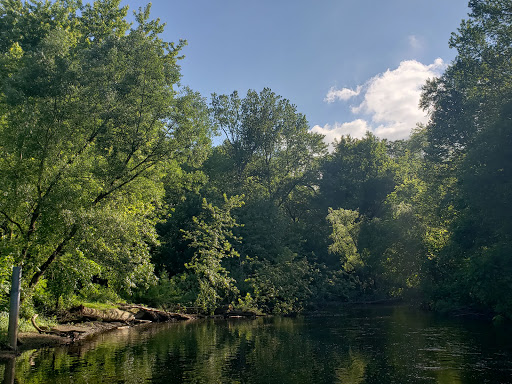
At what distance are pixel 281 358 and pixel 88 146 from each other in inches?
527

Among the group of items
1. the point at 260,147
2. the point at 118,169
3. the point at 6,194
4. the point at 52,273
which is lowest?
the point at 52,273

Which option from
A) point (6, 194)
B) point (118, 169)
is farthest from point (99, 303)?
point (6, 194)

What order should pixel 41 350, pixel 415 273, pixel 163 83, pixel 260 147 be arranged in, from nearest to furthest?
pixel 41 350 → pixel 163 83 → pixel 415 273 → pixel 260 147

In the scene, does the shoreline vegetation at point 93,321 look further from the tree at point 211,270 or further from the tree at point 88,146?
the tree at point 88,146

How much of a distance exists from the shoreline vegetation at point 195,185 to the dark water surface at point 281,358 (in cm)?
392

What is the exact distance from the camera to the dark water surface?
472 inches

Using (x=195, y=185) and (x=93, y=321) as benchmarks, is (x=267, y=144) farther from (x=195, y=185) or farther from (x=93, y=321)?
(x=93, y=321)

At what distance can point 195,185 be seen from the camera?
4244 centimetres

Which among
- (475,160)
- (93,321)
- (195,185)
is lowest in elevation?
(93,321)

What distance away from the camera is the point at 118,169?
2078 cm

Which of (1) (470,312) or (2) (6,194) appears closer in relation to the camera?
(2) (6,194)

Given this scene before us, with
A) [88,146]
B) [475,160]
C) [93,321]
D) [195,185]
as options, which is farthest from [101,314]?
[475,160]

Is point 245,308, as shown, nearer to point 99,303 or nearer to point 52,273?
point 99,303

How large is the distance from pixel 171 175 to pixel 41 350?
12139 millimetres
